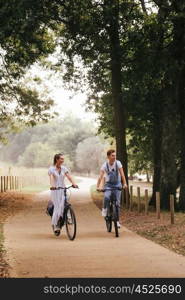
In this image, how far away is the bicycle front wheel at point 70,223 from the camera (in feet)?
49.2

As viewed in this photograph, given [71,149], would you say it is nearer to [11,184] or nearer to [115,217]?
[11,184]

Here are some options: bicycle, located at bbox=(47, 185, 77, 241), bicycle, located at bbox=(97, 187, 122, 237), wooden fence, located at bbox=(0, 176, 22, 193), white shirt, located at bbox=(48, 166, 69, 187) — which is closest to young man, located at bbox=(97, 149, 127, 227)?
bicycle, located at bbox=(97, 187, 122, 237)

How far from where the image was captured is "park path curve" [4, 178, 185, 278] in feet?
34.2

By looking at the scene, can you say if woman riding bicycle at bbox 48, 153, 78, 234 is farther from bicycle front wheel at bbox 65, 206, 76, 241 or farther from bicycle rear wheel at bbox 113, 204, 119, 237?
bicycle rear wheel at bbox 113, 204, 119, 237

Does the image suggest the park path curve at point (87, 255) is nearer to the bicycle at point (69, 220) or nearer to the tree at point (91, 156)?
the bicycle at point (69, 220)

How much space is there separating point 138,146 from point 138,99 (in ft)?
21.1

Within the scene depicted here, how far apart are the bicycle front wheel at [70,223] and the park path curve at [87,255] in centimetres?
17

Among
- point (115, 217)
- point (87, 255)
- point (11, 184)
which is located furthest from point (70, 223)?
point (11, 184)

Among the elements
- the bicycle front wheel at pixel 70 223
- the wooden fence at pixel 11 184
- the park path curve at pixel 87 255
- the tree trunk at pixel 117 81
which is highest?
the tree trunk at pixel 117 81

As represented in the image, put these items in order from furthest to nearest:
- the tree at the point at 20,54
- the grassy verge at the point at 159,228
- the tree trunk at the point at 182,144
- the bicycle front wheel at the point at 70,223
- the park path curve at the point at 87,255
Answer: the tree trunk at the point at 182,144, the tree at the point at 20,54, the bicycle front wheel at the point at 70,223, the grassy verge at the point at 159,228, the park path curve at the point at 87,255

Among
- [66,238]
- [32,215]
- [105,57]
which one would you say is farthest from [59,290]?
[105,57]

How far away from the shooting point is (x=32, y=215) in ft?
77.5

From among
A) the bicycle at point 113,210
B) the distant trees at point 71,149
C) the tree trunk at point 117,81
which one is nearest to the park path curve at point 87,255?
the bicycle at point 113,210

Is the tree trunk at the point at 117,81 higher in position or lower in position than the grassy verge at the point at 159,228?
higher
